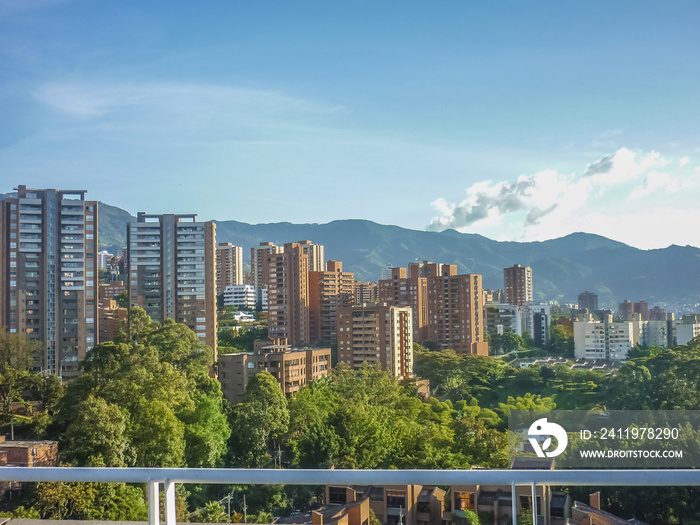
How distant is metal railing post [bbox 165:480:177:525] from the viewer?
0.51 m

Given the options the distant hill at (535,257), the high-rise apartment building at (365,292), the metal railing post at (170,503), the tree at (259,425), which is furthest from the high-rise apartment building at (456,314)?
the metal railing post at (170,503)

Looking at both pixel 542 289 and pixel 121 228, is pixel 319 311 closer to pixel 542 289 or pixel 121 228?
pixel 121 228

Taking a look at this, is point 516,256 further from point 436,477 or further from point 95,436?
point 436,477

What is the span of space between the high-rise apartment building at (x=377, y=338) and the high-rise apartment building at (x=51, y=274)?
14.6 ft

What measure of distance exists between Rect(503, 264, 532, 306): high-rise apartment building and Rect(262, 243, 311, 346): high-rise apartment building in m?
7.69

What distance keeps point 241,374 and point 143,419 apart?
3195 mm

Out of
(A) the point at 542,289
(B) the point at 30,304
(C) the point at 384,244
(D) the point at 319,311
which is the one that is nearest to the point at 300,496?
(B) the point at 30,304

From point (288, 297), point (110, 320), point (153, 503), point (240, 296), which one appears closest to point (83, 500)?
point (153, 503)

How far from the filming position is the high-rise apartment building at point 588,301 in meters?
15.1

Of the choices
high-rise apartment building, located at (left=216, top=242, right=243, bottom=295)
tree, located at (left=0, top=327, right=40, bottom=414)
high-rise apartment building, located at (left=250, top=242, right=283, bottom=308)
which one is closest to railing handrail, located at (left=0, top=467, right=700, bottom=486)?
tree, located at (left=0, top=327, right=40, bottom=414)

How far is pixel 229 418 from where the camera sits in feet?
22.4

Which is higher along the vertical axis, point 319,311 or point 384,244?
point 384,244

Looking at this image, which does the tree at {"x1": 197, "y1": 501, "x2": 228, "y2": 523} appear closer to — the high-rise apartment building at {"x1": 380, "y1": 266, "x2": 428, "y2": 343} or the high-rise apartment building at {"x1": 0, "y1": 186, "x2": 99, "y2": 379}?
the high-rise apartment building at {"x1": 0, "y1": 186, "x2": 99, "y2": 379}

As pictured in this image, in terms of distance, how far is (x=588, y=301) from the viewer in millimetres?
15719
